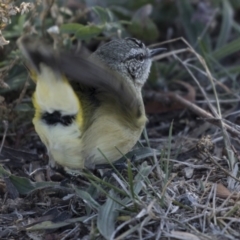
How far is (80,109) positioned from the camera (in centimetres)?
350

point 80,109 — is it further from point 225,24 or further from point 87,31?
point 225,24

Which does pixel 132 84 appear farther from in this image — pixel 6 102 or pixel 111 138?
pixel 6 102

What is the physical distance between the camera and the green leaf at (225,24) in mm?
5652

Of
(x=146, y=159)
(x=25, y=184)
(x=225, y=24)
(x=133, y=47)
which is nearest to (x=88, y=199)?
(x=25, y=184)

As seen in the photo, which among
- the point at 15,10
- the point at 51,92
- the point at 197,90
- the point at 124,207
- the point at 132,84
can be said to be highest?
the point at 15,10

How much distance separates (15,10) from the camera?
3.80 metres

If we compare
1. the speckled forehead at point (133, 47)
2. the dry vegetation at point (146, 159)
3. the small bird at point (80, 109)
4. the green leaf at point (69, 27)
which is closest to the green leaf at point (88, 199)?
the dry vegetation at point (146, 159)

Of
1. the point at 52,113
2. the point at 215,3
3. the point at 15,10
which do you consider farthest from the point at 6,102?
the point at 215,3

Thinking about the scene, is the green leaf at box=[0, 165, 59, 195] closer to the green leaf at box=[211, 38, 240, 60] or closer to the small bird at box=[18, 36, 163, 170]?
the small bird at box=[18, 36, 163, 170]

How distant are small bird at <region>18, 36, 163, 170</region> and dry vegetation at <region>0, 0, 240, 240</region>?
0.56 ft

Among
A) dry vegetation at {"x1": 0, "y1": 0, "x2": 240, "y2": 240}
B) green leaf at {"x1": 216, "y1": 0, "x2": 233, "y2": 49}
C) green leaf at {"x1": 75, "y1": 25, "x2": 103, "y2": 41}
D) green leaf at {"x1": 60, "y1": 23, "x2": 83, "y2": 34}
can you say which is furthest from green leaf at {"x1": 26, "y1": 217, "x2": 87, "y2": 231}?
green leaf at {"x1": 216, "y1": 0, "x2": 233, "y2": 49}

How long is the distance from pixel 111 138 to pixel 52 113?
0.42 metres

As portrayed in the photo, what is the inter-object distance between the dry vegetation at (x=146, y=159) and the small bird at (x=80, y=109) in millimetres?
169

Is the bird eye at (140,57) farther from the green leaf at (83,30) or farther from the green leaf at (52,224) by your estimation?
the green leaf at (52,224)
